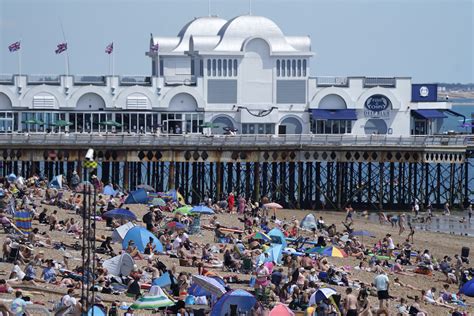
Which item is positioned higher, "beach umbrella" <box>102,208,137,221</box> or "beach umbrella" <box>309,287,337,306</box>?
"beach umbrella" <box>102,208,137,221</box>

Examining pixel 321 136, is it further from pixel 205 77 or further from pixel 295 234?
pixel 295 234

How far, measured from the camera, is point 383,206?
68875 mm

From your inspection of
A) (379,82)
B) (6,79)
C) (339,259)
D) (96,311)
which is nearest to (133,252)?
(339,259)

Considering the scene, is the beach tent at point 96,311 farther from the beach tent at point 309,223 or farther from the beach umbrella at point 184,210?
the beach tent at point 309,223

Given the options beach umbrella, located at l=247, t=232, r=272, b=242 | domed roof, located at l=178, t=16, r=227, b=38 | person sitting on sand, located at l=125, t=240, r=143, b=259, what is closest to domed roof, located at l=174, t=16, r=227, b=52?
domed roof, located at l=178, t=16, r=227, b=38

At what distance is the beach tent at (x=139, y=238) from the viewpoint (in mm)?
39719

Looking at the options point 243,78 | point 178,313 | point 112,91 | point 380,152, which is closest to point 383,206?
point 380,152

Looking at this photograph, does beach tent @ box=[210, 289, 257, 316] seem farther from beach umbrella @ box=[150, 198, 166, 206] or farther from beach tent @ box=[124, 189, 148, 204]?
beach tent @ box=[124, 189, 148, 204]

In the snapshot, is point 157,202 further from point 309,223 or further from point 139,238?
point 139,238

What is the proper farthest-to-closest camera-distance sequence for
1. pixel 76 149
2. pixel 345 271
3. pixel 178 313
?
pixel 76 149 → pixel 345 271 → pixel 178 313

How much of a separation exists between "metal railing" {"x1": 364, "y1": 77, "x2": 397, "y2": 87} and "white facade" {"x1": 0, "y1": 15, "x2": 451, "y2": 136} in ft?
0.23

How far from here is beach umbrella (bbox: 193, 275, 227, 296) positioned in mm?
32656

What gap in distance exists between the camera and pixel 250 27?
2830 inches

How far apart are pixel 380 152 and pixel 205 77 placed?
997 centimetres
